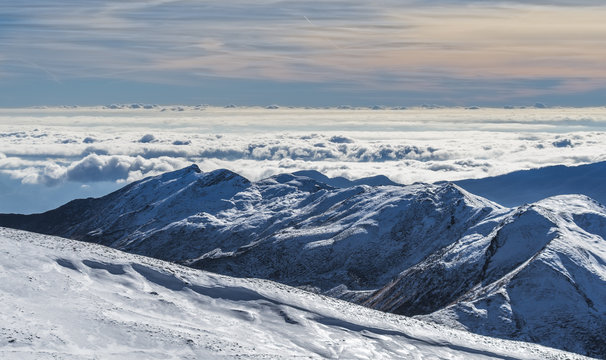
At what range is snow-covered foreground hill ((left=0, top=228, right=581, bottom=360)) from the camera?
239 feet

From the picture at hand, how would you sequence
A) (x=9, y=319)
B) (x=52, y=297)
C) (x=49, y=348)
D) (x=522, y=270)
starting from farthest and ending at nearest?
(x=522, y=270) < (x=52, y=297) < (x=9, y=319) < (x=49, y=348)

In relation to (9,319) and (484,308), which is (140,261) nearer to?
(9,319)

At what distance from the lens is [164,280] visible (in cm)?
9950

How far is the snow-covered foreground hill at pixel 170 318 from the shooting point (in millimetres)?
72875

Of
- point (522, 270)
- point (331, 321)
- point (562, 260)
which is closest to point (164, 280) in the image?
point (331, 321)

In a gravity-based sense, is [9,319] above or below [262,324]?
above

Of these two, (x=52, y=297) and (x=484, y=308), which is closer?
(x=52, y=297)

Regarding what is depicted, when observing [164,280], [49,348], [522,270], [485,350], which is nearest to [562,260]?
[522,270]

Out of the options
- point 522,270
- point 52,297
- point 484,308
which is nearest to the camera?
point 52,297

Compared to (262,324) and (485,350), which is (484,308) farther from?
(262,324)

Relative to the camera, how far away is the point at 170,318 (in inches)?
3408

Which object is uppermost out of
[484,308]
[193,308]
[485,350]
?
[193,308]

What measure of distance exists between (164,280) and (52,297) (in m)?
19.0

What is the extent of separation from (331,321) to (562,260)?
105 m
